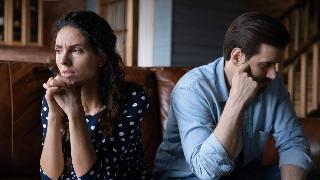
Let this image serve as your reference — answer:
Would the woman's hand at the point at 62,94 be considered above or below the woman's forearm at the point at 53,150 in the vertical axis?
above

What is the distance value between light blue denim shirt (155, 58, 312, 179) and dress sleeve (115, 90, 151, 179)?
90 mm

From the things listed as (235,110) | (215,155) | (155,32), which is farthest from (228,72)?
(155,32)

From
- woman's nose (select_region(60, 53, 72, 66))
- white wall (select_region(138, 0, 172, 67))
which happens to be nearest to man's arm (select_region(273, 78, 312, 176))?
woman's nose (select_region(60, 53, 72, 66))

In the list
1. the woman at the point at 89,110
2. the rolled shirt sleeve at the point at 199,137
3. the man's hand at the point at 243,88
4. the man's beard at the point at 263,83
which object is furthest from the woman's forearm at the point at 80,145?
the man's beard at the point at 263,83

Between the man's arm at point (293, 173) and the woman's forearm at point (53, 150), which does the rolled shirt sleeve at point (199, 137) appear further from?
the woman's forearm at point (53, 150)

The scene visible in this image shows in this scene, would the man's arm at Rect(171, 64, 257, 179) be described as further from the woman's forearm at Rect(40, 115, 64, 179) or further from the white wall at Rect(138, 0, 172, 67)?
the white wall at Rect(138, 0, 172, 67)

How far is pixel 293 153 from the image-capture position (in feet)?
4.20

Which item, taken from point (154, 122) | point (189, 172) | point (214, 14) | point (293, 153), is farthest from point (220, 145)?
point (214, 14)

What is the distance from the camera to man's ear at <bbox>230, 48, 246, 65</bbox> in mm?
1187

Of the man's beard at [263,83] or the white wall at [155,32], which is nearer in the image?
the man's beard at [263,83]

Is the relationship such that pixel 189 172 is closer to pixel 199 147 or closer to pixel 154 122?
pixel 199 147

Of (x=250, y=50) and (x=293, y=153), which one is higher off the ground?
(x=250, y=50)

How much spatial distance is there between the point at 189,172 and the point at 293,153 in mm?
349

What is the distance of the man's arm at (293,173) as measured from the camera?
1.23m
